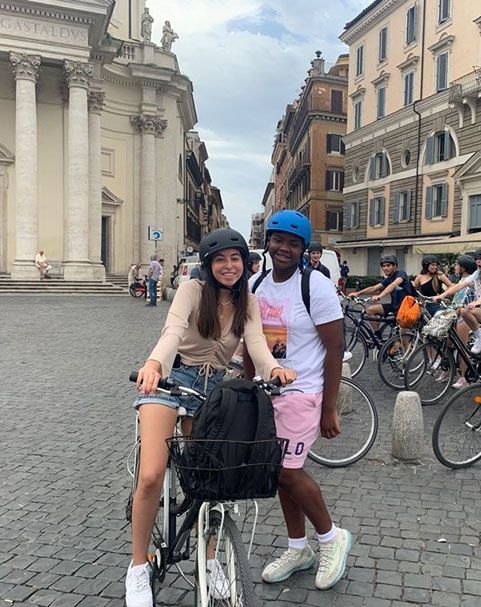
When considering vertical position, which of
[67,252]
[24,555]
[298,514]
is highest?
[67,252]

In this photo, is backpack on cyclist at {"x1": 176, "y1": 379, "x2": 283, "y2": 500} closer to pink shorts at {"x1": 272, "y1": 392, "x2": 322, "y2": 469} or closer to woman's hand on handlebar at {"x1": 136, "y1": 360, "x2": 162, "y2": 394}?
woman's hand on handlebar at {"x1": 136, "y1": 360, "x2": 162, "y2": 394}

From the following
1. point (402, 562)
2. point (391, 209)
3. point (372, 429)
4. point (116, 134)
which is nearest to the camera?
point (402, 562)

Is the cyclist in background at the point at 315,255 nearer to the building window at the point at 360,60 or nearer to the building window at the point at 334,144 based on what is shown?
the building window at the point at 360,60

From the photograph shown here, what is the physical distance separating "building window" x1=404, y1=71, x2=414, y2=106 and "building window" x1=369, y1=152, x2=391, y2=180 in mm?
4051

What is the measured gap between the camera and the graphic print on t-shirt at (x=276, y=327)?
3107 mm

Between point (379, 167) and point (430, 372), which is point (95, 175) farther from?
point (430, 372)

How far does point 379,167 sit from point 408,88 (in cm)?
573

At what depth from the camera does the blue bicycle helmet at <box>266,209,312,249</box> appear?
308 cm

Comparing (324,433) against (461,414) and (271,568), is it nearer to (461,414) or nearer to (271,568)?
(271,568)

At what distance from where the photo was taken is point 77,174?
96.6ft

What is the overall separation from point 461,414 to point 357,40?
4469 centimetres

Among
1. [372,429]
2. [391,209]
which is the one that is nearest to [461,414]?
[372,429]

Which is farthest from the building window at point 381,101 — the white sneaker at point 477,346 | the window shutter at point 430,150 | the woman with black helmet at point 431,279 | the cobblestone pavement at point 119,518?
the white sneaker at point 477,346

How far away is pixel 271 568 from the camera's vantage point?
3.32m
